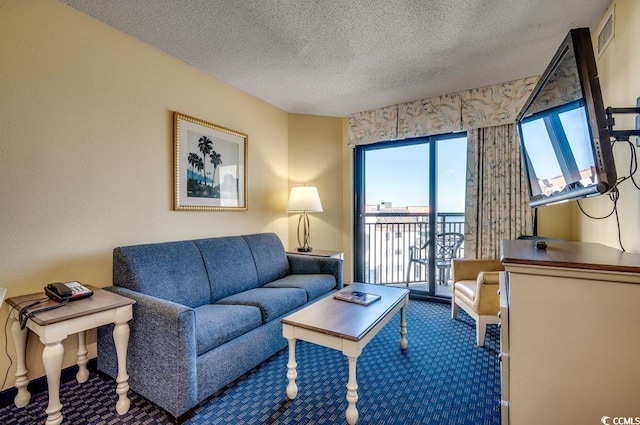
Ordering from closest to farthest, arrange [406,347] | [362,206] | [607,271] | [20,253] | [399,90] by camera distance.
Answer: [607,271] → [20,253] → [406,347] → [399,90] → [362,206]

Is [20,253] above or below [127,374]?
above

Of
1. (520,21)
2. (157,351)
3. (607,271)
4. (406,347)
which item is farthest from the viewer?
(406,347)

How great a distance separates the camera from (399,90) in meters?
3.13

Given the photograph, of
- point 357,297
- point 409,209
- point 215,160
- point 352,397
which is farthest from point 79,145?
point 409,209

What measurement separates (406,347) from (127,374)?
191 centimetres

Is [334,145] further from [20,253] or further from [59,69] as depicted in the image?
[20,253]

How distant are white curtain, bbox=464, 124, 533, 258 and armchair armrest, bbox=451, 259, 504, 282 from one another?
0.33 metres

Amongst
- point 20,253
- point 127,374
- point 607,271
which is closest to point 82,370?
point 127,374

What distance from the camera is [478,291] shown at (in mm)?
2301

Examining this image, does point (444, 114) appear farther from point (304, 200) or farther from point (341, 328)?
point (341, 328)

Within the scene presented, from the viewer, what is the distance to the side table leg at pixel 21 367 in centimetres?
158

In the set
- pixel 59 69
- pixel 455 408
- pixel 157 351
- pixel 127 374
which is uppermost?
pixel 59 69

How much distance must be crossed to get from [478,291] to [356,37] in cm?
223

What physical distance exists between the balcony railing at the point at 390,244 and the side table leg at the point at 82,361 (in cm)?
308
